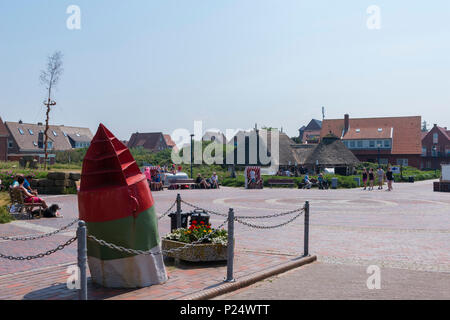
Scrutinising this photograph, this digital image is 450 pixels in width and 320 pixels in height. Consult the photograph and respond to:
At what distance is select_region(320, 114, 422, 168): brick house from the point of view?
6956 cm

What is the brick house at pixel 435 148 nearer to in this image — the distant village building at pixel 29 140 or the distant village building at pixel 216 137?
the distant village building at pixel 216 137

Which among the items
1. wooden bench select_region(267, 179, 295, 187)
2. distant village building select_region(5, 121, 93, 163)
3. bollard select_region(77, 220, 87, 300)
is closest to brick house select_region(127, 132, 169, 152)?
distant village building select_region(5, 121, 93, 163)

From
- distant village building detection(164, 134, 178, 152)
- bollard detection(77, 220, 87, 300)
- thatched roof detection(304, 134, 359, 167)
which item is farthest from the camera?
distant village building detection(164, 134, 178, 152)

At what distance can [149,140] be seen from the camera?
113312 millimetres

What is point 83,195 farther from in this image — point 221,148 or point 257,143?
point 221,148

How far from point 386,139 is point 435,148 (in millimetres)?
19581

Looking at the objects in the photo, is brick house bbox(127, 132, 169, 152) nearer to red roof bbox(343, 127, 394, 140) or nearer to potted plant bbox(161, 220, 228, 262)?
red roof bbox(343, 127, 394, 140)

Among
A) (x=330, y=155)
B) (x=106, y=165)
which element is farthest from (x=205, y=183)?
(x=106, y=165)

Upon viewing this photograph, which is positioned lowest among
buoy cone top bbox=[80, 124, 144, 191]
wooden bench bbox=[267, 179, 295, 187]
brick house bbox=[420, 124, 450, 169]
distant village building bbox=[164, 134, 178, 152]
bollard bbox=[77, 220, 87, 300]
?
wooden bench bbox=[267, 179, 295, 187]

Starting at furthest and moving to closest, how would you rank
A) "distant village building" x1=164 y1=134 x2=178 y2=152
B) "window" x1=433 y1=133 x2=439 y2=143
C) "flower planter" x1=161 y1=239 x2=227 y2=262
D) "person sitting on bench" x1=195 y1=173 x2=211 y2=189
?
1. "distant village building" x1=164 y1=134 x2=178 y2=152
2. "window" x1=433 y1=133 x2=439 y2=143
3. "person sitting on bench" x1=195 y1=173 x2=211 y2=189
4. "flower planter" x1=161 y1=239 x2=227 y2=262
